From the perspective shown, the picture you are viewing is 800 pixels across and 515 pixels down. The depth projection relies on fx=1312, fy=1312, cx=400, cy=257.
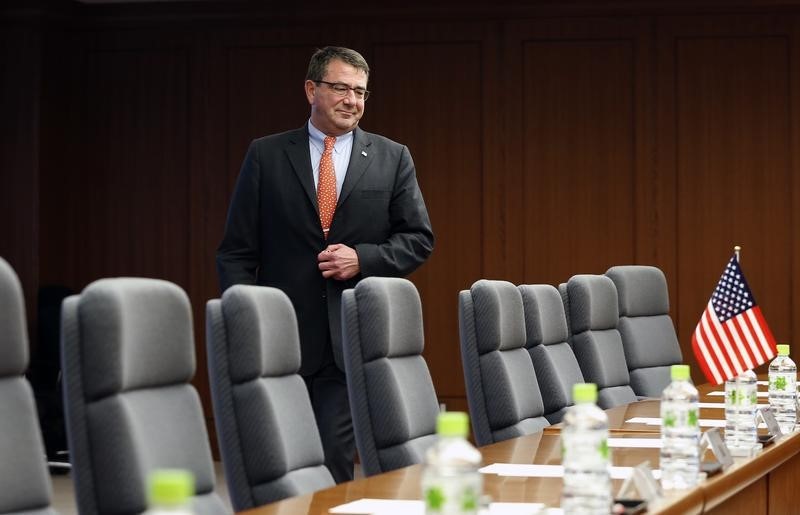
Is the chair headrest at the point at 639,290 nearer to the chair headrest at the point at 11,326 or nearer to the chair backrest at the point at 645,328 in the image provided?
the chair backrest at the point at 645,328

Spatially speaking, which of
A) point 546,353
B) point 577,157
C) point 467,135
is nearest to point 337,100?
point 546,353

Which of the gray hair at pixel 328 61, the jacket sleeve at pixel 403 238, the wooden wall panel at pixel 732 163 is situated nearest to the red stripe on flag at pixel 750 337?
the jacket sleeve at pixel 403 238

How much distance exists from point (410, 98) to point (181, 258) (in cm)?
195

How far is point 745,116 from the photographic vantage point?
8609mm

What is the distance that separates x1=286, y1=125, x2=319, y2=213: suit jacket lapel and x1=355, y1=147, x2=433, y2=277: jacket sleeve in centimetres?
28

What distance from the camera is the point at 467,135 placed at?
886cm

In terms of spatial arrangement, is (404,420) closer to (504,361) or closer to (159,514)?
(504,361)

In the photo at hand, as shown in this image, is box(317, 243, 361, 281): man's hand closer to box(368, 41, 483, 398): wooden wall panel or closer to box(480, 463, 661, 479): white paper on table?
box(480, 463, 661, 479): white paper on table

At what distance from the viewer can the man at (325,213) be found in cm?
436

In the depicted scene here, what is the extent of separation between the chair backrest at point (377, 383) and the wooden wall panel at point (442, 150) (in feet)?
17.6

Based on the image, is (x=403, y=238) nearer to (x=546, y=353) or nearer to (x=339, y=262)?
(x=339, y=262)

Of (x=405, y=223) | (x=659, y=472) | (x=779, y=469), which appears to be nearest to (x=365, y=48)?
(x=405, y=223)

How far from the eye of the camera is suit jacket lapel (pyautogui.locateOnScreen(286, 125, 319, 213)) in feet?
14.8

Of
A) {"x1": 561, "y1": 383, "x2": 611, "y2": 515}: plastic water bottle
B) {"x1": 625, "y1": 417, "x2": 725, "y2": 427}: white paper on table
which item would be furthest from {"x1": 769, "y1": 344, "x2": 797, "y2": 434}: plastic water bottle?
{"x1": 561, "y1": 383, "x2": 611, "y2": 515}: plastic water bottle
